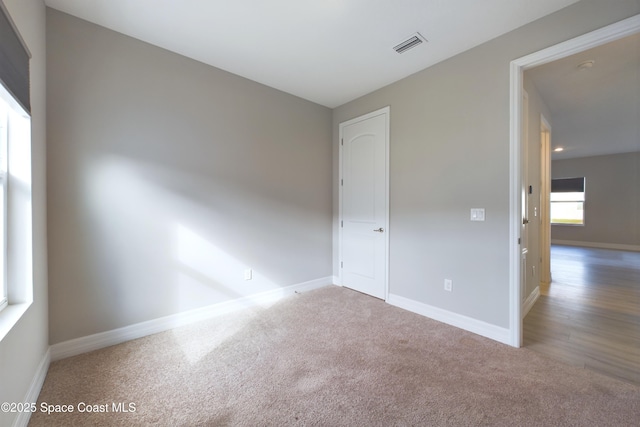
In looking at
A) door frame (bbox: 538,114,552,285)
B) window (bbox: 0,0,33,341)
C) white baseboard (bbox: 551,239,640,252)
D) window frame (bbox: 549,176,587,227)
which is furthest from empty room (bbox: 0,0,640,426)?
window frame (bbox: 549,176,587,227)

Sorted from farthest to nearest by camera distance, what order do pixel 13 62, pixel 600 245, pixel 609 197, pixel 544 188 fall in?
pixel 600 245 → pixel 609 197 → pixel 544 188 → pixel 13 62

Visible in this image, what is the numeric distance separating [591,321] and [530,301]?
50 cm

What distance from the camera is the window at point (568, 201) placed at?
7711 mm

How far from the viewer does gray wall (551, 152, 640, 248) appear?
6.79 meters

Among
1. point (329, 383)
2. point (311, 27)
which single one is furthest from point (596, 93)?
point (329, 383)

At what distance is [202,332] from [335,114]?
3286 millimetres

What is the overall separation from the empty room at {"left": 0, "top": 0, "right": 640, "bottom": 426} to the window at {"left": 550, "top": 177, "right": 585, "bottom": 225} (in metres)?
5.75

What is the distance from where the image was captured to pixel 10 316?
1.32 m

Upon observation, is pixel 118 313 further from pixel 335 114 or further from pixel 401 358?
pixel 335 114

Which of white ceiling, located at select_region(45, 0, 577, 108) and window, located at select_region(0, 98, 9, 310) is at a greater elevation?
white ceiling, located at select_region(45, 0, 577, 108)

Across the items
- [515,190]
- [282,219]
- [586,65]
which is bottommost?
[282,219]

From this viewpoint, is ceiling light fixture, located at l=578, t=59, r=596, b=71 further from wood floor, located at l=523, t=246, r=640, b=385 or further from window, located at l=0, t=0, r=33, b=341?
window, located at l=0, t=0, r=33, b=341

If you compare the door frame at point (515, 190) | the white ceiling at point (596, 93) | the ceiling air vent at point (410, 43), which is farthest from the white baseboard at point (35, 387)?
the white ceiling at point (596, 93)

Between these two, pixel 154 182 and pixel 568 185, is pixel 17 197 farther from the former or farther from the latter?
pixel 568 185
